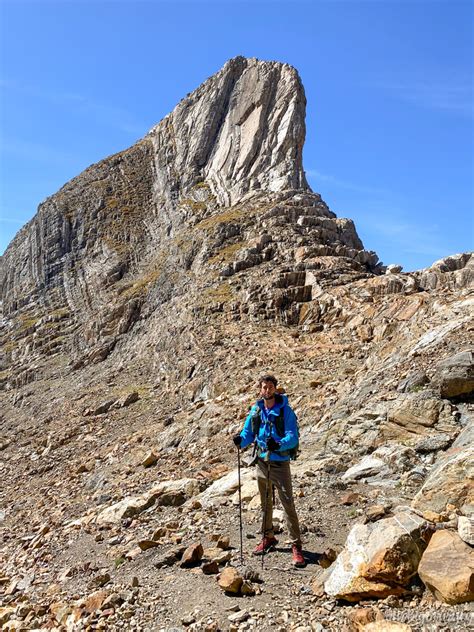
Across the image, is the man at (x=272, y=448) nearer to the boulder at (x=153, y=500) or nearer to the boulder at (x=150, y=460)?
the boulder at (x=153, y=500)

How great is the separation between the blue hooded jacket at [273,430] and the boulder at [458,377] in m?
4.98

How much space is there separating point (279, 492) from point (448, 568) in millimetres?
3064

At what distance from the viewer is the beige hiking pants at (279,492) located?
7.92 meters

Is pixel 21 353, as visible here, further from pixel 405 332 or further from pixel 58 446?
pixel 405 332

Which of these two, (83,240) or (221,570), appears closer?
(221,570)

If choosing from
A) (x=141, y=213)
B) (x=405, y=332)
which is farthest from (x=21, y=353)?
(x=405, y=332)

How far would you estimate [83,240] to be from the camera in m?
58.3

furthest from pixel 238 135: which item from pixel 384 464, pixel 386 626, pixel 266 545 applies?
pixel 386 626

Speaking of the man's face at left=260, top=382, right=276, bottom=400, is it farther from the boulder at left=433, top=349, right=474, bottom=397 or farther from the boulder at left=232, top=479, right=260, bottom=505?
the boulder at left=433, top=349, right=474, bottom=397

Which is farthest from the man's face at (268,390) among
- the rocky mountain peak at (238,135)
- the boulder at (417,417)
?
the rocky mountain peak at (238,135)

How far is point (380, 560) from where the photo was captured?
595 cm

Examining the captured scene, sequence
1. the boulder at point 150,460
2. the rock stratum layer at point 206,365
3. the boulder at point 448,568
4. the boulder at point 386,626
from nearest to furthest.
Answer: the boulder at point 386,626
the boulder at point 448,568
the rock stratum layer at point 206,365
the boulder at point 150,460

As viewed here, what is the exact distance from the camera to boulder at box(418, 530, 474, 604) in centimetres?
527

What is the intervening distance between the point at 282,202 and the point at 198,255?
8369 mm
